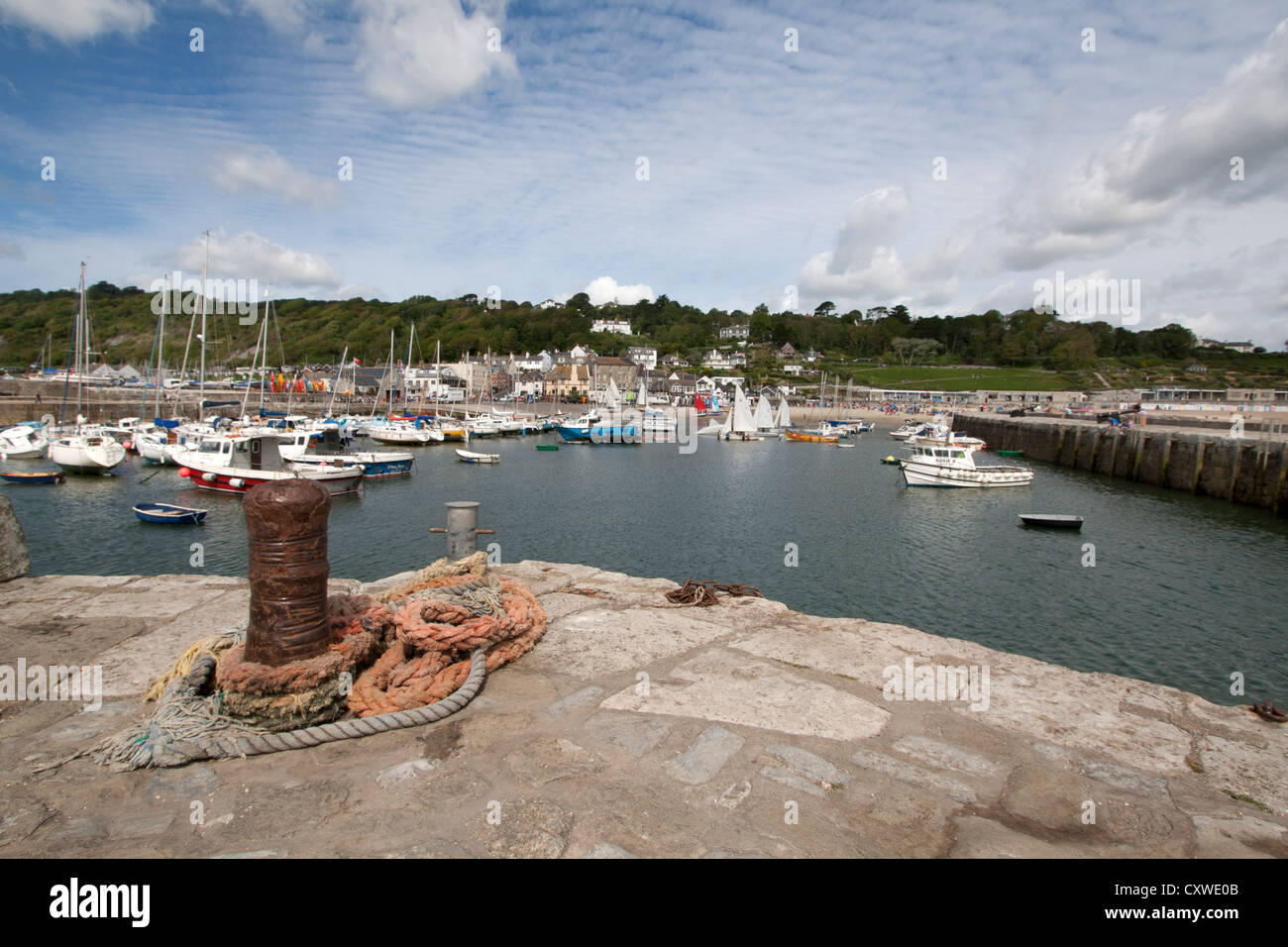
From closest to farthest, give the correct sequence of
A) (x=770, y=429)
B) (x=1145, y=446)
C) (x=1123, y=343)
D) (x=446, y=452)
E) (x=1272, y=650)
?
(x=1272, y=650) < (x=1145, y=446) < (x=446, y=452) < (x=770, y=429) < (x=1123, y=343)

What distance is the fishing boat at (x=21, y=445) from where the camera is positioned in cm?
4162

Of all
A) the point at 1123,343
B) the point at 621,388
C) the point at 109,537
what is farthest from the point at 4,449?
the point at 1123,343

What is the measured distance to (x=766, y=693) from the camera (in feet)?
20.9

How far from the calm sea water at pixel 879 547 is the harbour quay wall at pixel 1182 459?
1406mm

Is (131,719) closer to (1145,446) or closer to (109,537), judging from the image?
(109,537)

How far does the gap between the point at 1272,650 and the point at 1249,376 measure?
174 m

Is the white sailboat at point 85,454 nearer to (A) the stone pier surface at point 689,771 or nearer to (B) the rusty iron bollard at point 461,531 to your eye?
(A) the stone pier surface at point 689,771

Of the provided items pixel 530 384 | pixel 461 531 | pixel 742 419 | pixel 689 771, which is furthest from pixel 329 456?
pixel 530 384

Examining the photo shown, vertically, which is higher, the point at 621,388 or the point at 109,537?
the point at 621,388

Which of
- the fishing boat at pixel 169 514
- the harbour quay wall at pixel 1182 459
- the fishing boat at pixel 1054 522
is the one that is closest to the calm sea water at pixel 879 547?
the fishing boat at pixel 169 514
